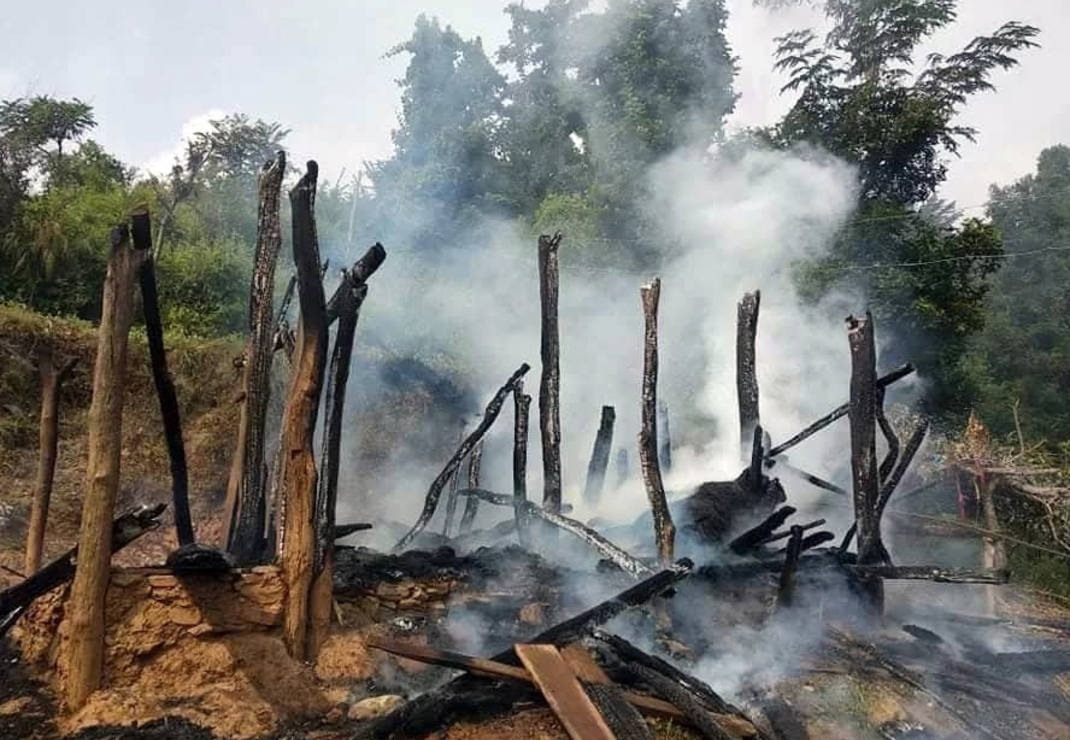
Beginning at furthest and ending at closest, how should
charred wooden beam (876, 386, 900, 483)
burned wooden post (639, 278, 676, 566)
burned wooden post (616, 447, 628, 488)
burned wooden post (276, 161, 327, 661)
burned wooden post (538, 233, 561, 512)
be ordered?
burned wooden post (616, 447, 628, 488)
burned wooden post (538, 233, 561, 512)
charred wooden beam (876, 386, 900, 483)
burned wooden post (639, 278, 676, 566)
burned wooden post (276, 161, 327, 661)

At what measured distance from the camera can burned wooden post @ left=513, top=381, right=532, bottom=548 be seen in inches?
358

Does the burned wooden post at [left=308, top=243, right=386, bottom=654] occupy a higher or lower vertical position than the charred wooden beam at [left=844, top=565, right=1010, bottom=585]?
higher

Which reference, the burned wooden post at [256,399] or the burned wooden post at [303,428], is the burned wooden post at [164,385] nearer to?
the burned wooden post at [256,399]

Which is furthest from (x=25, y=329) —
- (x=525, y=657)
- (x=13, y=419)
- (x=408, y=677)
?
(x=525, y=657)

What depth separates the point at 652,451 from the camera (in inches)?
337

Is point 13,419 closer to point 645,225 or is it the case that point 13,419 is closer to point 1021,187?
point 645,225

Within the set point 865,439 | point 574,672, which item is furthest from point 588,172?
point 574,672

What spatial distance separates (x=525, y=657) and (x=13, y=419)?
1142 cm

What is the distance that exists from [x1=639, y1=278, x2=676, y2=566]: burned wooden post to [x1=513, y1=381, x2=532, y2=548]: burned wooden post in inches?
64.1

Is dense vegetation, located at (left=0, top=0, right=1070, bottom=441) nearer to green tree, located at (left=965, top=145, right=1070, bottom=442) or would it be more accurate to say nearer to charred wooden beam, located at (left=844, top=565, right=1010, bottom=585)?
green tree, located at (left=965, top=145, right=1070, bottom=442)

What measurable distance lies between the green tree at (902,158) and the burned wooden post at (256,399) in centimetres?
1482

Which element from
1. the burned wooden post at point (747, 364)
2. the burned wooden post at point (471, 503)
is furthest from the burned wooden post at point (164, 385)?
the burned wooden post at point (747, 364)

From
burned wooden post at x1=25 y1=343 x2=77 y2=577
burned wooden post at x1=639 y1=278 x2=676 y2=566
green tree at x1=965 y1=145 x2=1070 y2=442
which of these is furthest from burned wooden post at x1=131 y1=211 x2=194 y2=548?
green tree at x1=965 y1=145 x2=1070 y2=442

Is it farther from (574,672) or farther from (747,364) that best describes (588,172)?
(574,672)
